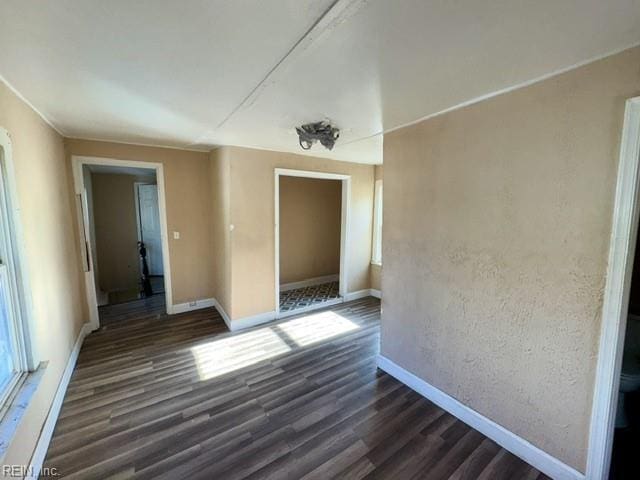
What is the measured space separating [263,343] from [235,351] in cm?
32

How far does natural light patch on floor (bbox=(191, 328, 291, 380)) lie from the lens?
2.66m

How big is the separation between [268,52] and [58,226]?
2654 millimetres

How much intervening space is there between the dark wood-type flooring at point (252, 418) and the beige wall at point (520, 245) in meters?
0.40

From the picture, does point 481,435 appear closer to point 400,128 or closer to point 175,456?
point 175,456

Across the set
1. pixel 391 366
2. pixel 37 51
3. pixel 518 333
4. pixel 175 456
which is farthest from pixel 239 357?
pixel 37 51

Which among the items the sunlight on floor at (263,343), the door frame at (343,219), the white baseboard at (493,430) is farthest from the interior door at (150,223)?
the white baseboard at (493,430)

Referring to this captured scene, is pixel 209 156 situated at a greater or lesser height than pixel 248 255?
greater

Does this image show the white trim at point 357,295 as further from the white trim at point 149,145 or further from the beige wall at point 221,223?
the white trim at point 149,145

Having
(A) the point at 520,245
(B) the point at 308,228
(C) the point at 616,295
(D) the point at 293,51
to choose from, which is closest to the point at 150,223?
(B) the point at 308,228

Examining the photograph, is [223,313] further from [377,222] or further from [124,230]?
[124,230]

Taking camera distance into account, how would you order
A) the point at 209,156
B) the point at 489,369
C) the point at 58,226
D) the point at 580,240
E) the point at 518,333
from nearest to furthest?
the point at 580,240, the point at 518,333, the point at 489,369, the point at 58,226, the point at 209,156

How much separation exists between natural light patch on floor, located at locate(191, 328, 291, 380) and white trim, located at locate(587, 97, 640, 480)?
2408 millimetres

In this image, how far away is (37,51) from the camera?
1.28 m

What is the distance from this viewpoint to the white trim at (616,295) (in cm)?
125
